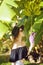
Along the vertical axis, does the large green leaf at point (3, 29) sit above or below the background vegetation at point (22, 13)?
below

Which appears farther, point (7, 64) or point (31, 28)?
point (7, 64)

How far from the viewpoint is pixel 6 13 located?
0.52m

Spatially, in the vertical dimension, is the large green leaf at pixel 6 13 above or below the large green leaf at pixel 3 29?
above

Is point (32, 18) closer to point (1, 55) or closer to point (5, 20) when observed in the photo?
point (5, 20)

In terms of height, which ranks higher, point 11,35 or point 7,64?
→ point 11,35

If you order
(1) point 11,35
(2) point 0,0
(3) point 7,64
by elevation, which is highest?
(2) point 0,0

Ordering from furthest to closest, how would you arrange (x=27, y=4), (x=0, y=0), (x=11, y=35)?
(x=11, y=35), (x=0, y=0), (x=27, y=4)

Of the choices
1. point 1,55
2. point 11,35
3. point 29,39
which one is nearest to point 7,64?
point 1,55

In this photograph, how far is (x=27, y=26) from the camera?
1.76 ft

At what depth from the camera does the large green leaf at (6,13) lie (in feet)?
1.64

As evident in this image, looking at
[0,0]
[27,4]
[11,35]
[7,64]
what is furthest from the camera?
[7,64]

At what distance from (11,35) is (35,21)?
0.23 m

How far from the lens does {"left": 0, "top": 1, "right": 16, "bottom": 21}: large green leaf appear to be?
501 mm

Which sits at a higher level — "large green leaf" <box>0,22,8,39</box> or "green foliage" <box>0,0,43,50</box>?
"green foliage" <box>0,0,43,50</box>
